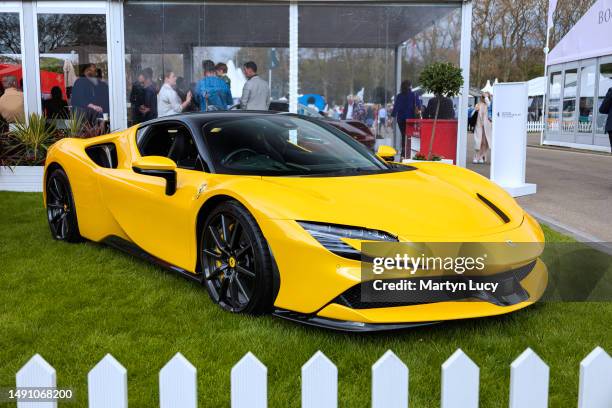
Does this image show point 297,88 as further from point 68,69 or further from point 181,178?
Result: point 181,178

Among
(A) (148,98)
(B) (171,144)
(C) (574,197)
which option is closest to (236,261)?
(B) (171,144)

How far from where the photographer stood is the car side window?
4.64 meters

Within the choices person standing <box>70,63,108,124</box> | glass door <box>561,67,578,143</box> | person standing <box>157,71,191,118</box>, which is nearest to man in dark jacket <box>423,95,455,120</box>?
person standing <box>157,71,191,118</box>

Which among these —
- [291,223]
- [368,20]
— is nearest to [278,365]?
[291,223]

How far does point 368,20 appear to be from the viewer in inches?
479

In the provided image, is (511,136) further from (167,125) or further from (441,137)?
(167,125)

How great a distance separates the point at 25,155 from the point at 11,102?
1.26 m

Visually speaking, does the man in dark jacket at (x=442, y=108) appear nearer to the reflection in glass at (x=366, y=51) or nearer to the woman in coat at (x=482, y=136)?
the reflection in glass at (x=366, y=51)

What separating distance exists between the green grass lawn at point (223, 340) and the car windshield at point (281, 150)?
0.95 metres

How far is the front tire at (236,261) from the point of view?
360cm

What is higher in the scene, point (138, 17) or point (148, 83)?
point (138, 17)

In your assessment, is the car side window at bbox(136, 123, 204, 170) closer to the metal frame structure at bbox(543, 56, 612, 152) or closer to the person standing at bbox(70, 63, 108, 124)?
the person standing at bbox(70, 63, 108, 124)

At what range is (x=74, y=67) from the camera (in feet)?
37.8

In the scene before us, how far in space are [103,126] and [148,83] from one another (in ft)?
3.85
